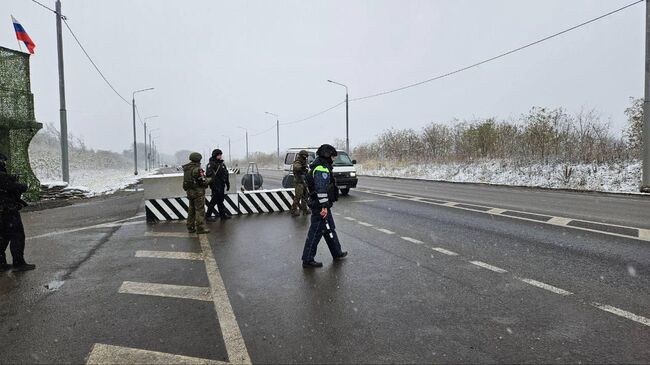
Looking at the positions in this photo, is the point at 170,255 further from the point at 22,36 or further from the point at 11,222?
the point at 22,36

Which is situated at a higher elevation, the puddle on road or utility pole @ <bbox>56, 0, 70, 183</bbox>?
utility pole @ <bbox>56, 0, 70, 183</bbox>

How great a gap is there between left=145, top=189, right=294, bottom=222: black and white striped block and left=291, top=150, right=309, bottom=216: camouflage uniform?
3.06 feet

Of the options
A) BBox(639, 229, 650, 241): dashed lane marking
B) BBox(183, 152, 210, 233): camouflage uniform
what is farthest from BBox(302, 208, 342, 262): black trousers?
BBox(639, 229, 650, 241): dashed lane marking

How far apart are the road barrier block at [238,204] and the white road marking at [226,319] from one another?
534cm

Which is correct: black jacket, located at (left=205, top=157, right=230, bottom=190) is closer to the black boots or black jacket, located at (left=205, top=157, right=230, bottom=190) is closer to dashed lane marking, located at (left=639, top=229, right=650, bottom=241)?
the black boots

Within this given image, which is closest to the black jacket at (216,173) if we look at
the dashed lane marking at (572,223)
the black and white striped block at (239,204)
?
the black and white striped block at (239,204)

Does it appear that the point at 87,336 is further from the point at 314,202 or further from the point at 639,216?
the point at 639,216

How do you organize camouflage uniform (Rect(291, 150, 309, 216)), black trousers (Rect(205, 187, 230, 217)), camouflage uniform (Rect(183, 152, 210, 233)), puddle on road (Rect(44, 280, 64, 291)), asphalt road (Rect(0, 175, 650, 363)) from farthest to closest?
camouflage uniform (Rect(291, 150, 309, 216)), black trousers (Rect(205, 187, 230, 217)), camouflage uniform (Rect(183, 152, 210, 233)), puddle on road (Rect(44, 280, 64, 291)), asphalt road (Rect(0, 175, 650, 363))

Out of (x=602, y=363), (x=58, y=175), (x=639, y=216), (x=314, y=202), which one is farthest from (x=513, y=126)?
(x=58, y=175)

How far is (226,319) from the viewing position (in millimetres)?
4246

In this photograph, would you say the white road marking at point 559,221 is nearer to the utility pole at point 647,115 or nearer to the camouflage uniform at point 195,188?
the camouflage uniform at point 195,188

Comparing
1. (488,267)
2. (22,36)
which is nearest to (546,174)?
(488,267)

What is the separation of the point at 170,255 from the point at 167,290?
2.06m

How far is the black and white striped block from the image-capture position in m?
11.4
